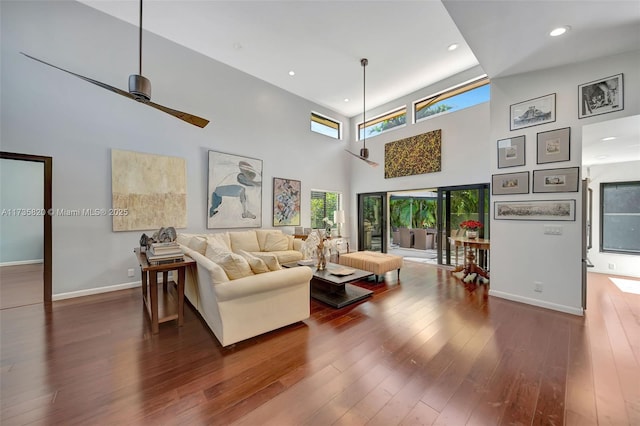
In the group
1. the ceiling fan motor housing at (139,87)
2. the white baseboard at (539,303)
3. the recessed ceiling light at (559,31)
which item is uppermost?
the recessed ceiling light at (559,31)

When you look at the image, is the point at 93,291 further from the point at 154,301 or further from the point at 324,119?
the point at 324,119

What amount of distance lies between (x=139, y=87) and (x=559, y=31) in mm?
4452

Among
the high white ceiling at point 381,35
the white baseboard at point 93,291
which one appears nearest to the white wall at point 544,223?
the high white ceiling at point 381,35

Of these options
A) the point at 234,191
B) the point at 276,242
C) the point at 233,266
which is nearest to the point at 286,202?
the point at 276,242

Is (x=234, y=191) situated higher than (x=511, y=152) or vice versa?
(x=511, y=152)

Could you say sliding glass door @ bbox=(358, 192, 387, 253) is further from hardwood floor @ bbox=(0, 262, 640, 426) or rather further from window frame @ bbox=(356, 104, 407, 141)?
hardwood floor @ bbox=(0, 262, 640, 426)

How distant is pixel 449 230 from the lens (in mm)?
5805

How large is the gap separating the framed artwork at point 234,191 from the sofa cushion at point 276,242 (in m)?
0.52

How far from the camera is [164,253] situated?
271 centimetres

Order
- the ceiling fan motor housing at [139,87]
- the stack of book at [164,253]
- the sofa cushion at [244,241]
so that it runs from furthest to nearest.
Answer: the sofa cushion at [244,241] → the stack of book at [164,253] → the ceiling fan motor housing at [139,87]

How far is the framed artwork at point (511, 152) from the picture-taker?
354cm

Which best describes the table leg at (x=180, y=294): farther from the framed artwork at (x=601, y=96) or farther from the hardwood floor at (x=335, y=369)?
the framed artwork at (x=601, y=96)

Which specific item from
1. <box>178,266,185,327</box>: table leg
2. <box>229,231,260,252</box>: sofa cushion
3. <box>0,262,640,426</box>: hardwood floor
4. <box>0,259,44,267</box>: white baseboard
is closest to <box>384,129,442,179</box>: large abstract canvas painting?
<box>0,262,640,426</box>: hardwood floor

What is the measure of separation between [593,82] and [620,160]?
3356 mm
